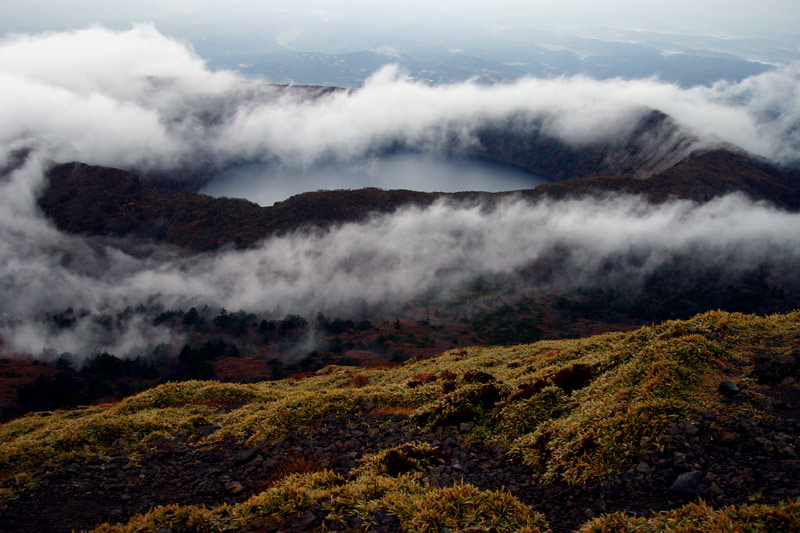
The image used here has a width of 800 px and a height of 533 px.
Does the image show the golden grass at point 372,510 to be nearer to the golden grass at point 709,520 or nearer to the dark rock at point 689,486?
the golden grass at point 709,520

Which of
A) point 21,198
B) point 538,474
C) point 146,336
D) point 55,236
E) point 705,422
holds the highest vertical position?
point 705,422

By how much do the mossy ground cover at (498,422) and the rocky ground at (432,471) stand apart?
332mm

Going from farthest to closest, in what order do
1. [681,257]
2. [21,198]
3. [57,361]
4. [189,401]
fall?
[21,198] → [681,257] → [57,361] → [189,401]

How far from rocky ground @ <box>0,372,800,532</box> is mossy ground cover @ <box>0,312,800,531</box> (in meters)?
0.33

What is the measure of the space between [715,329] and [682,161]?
518 feet

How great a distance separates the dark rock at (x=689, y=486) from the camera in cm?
662

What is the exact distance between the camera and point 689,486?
6.70m

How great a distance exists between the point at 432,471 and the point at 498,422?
2582 millimetres

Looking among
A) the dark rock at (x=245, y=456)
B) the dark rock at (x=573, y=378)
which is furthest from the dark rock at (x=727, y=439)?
the dark rock at (x=245, y=456)

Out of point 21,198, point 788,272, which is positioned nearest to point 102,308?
point 21,198

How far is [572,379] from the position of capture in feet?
38.6

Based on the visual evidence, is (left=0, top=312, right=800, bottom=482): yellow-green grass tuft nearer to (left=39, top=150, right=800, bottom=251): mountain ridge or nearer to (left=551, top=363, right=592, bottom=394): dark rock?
(left=551, top=363, right=592, bottom=394): dark rock

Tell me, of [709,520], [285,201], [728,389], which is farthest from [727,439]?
[285,201]

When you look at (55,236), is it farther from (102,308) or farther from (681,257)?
(681,257)
